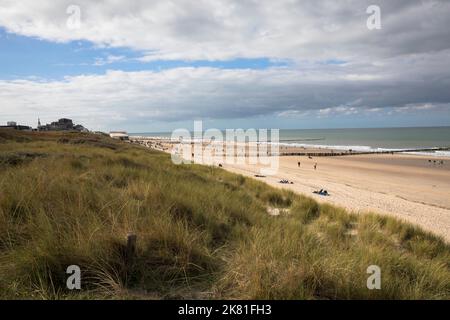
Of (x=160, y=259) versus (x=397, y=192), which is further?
(x=397, y=192)

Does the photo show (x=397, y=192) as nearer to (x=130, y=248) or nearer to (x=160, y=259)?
(x=160, y=259)

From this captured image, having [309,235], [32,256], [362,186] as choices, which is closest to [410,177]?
[362,186]

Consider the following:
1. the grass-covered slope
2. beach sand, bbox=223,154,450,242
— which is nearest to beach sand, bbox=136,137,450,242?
beach sand, bbox=223,154,450,242

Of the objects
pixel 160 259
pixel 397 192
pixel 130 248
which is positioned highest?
pixel 130 248

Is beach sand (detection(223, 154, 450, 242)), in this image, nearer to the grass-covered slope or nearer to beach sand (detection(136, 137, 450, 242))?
beach sand (detection(136, 137, 450, 242))

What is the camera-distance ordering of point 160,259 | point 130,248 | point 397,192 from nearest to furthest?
point 130,248, point 160,259, point 397,192

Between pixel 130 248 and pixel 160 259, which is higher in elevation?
pixel 130 248

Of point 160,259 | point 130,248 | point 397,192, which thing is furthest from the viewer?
point 397,192

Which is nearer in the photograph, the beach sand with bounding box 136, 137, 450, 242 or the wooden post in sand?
the wooden post in sand

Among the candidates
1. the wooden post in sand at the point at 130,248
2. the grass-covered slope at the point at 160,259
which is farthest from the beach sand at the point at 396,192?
the wooden post in sand at the point at 130,248

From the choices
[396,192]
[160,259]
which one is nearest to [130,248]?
[160,259]

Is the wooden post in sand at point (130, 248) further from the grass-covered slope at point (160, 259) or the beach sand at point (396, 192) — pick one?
the beach sand at point (396, 192)
